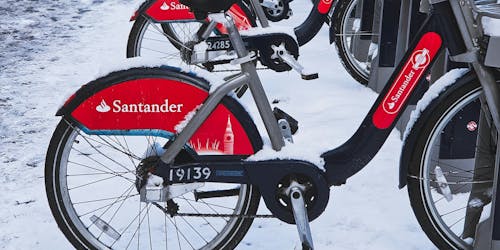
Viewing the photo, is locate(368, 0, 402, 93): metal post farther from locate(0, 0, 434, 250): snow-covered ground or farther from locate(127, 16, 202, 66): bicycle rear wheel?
locate(127, 16, 202, 66): bicycle rear wheel

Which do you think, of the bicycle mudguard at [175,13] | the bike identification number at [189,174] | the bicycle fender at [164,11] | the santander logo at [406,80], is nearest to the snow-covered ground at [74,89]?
the santander logo at [406,80]

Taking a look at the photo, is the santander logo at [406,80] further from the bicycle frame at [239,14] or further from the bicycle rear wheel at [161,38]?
the bicycle frame at [239,14]

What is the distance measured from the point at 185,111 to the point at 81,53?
4114mm

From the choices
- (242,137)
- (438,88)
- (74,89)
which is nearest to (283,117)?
(242,137)

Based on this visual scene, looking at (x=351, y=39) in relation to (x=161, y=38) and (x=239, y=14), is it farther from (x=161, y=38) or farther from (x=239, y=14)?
(x=161, y=38)

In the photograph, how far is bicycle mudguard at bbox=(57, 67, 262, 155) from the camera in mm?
2811

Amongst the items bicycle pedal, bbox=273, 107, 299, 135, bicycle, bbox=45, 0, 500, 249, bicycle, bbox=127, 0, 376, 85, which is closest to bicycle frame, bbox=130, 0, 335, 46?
bicycle, bbox=127, 0, 376, 85

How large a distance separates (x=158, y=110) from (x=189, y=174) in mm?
298

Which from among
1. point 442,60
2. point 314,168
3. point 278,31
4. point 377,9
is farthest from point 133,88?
point 377,9

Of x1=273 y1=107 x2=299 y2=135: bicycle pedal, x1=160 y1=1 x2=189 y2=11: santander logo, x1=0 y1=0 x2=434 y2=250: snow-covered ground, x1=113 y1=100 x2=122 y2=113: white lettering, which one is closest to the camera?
x1=113 y1=100 x2=122 y2=113: white lettering

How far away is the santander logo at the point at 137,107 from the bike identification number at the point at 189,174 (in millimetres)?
252

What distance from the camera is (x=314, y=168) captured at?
291 centimetres

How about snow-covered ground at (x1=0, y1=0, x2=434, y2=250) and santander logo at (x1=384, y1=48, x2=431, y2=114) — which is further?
snow-covered ground at (x1=0, y1=0, x2=434, y2=250)

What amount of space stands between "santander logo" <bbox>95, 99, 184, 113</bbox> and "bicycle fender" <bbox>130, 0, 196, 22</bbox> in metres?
2.45
